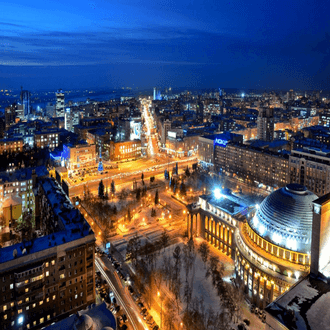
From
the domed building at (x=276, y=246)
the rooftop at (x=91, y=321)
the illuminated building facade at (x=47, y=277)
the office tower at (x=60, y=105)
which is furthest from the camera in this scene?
the office tower at (x=60, y=105)

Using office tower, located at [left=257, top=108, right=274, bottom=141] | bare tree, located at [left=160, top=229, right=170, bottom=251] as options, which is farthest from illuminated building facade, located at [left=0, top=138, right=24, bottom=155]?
office tower, located at [left=257, top=108, right=274, bottom=141]

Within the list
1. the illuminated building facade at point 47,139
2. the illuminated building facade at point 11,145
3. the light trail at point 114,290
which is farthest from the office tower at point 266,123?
the light trail at point 114,290

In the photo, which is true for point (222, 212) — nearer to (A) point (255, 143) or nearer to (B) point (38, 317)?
(B) point (38, 317)

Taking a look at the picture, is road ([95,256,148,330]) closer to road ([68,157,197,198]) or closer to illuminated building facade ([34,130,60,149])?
road ([68,157,197,198])

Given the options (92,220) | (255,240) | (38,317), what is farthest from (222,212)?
(38,317)

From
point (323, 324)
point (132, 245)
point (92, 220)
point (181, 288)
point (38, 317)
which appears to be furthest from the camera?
point (92, 220)

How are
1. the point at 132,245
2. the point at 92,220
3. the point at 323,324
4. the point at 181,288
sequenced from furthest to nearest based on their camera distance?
the point at 92,220, the point at 132,245, the point at 181,288, the point at 323,324

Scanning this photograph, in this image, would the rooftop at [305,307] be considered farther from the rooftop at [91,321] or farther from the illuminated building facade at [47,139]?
the illuminated building facade at [47,139]
